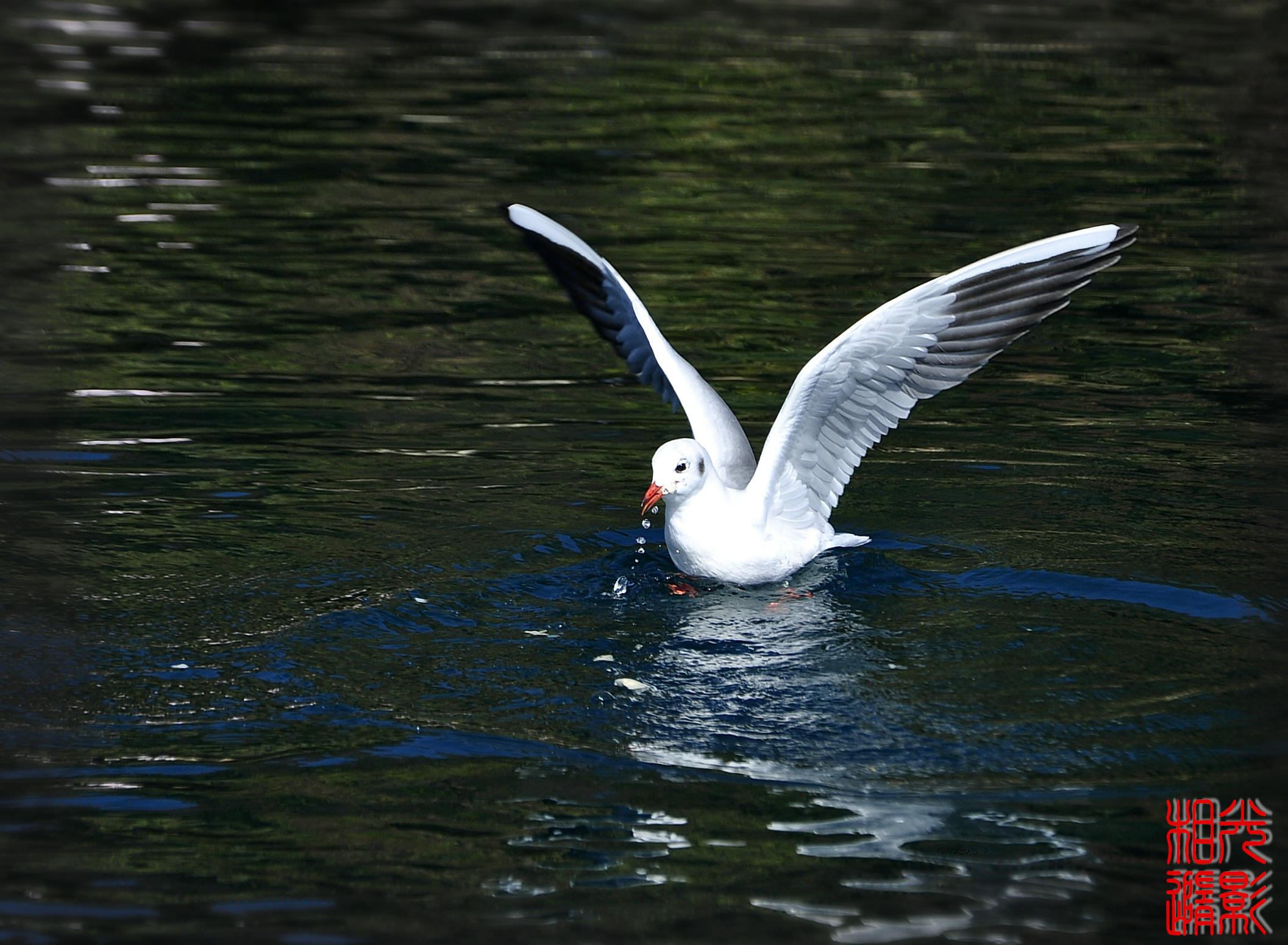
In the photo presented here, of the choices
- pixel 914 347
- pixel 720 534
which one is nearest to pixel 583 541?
pixel 720 534

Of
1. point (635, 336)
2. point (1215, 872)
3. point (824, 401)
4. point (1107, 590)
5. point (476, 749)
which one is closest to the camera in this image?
point (1215, 872)

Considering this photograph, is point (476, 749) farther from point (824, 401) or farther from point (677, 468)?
point (824, 401)

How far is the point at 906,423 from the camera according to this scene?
1164 centimetres

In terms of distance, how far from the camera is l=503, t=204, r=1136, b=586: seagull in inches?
317

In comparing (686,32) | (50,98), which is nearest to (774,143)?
(686,32)

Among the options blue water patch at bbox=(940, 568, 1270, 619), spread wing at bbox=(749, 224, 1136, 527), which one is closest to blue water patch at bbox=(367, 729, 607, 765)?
spread wing at bbox=(749, 224, 1136, 527)

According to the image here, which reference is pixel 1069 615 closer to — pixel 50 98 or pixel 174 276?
pixel 174 276

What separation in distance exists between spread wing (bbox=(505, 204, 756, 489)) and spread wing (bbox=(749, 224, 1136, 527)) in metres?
0.49

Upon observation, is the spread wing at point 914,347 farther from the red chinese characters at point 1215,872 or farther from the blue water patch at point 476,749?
the red chinese characters at point 1215,872

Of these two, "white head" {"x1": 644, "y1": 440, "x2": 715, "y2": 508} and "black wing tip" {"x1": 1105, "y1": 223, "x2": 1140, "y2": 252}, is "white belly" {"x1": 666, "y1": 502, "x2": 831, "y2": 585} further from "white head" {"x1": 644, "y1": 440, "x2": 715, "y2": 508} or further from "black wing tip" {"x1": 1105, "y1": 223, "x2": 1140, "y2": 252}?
"black wing tip" {"x1": 1105, "y1": 223, "x2": 1140, "y2": 252}

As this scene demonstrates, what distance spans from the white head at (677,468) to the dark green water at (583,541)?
67cm

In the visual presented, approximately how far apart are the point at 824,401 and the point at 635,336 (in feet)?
6.14

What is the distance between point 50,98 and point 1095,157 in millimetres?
12934

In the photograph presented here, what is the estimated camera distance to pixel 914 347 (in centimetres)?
832
